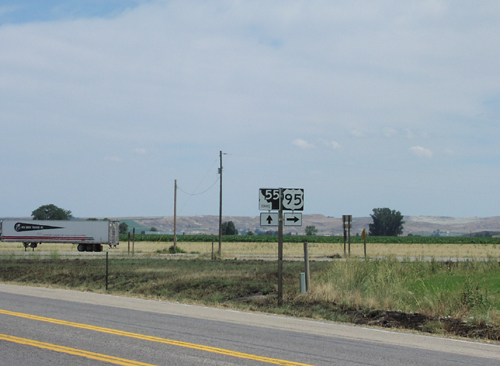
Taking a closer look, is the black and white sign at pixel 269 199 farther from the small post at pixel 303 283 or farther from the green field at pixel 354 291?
the green field at pixel 354 291

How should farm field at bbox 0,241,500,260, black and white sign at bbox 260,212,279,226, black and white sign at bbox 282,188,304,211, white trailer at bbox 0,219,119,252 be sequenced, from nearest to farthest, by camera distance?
black and white sign at bbox 260,212,279,226 → black and white sign at bbox 282,188,304,211 → farm field at bbox 0,241,500,260 → white trailer at bbox 0,219,119,252

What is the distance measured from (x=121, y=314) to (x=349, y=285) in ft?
23.2

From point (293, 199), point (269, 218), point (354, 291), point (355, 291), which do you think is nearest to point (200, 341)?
point (269, 218)

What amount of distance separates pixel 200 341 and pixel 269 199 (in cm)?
660

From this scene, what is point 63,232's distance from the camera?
60.1 metres

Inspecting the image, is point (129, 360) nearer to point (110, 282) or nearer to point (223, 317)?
point (223, 317)

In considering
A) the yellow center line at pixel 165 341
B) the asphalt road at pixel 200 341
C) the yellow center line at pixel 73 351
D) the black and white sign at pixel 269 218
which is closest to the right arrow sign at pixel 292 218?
the black and white sign at pixel 269 218

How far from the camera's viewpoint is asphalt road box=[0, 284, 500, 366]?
8648 millimetres

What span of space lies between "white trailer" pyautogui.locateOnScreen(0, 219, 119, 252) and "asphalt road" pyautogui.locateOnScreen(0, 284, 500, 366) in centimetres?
4629

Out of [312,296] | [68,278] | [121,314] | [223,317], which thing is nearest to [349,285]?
[312,296]

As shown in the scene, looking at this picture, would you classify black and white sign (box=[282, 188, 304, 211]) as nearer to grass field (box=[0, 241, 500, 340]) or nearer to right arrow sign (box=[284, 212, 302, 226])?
right arrow sign (box=[284, 212, 302, 226])

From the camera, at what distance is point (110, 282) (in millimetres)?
22922

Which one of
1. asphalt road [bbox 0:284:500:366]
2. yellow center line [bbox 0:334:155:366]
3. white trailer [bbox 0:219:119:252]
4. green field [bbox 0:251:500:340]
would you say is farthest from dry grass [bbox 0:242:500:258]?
yellow center line [bbox 0:334:155:366]

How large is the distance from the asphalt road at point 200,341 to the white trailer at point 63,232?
46.3 m
